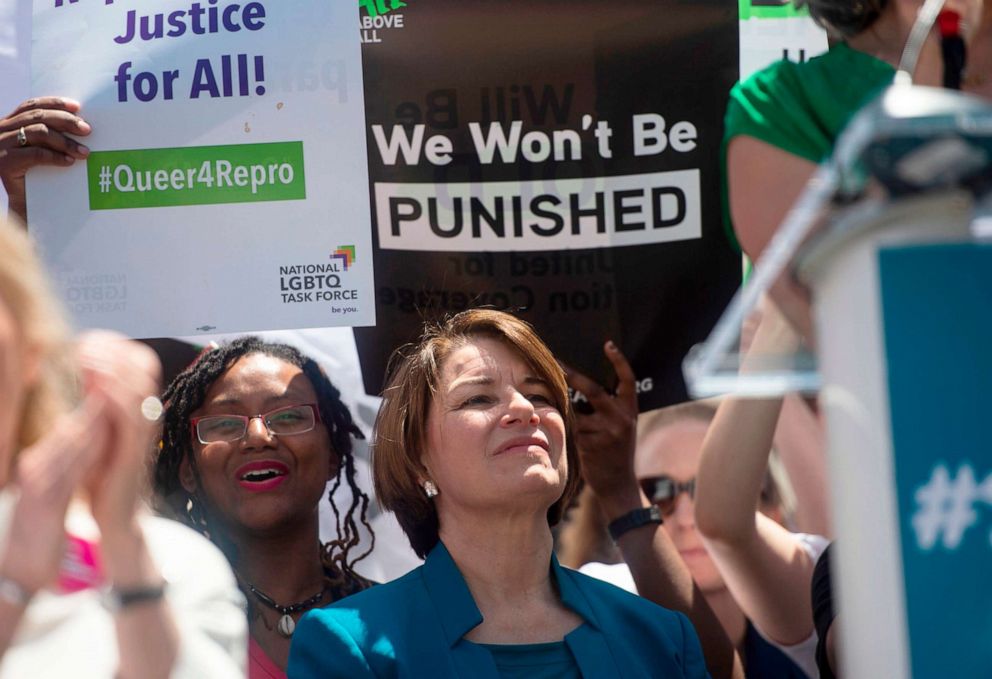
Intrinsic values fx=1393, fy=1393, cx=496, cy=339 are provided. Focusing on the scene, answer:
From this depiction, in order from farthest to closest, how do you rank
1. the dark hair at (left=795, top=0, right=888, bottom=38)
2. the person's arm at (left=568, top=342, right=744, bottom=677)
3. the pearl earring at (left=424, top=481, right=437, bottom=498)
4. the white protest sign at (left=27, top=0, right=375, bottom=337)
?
the white protest sign at (left=27, top=0, right=375, bottom=337)
the person's arm at (left=568, top=342, right=744, bottom=677)
the pearl earring at (left=424, top=481, right=437, bottom=498)
the dark hair at (left=795, top=0, right=888, bottom=38)

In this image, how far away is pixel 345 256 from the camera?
3.32 m

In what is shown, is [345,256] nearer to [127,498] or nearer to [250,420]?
[250,420]

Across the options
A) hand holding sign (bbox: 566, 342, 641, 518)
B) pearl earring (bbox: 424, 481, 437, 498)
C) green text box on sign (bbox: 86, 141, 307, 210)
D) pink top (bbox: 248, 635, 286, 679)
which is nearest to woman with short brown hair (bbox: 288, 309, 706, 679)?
pearl earring (bbox: 424, 481, 437, 498)

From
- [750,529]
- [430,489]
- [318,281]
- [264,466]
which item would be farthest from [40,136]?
[750,529]

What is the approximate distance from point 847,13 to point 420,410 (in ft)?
3.97

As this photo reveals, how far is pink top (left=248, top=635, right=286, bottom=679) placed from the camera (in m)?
3.00

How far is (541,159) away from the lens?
11.0 ft

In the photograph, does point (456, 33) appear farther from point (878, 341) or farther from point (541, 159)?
point (878, 341)

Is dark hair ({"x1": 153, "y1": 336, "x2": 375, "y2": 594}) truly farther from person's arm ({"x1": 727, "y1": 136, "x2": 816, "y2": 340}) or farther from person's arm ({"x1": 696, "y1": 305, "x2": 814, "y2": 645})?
person's arm ({"x1": 727, "y1": 136, "x2": 816, "y2": 340})

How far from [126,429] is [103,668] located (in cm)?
34

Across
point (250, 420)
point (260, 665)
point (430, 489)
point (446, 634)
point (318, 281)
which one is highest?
point (318, 281)

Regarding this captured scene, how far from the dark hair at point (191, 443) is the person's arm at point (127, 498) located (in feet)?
5.47

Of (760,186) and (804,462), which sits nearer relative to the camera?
(760,186)

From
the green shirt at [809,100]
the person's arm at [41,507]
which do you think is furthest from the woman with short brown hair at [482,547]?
the person's arm at [41,507]
